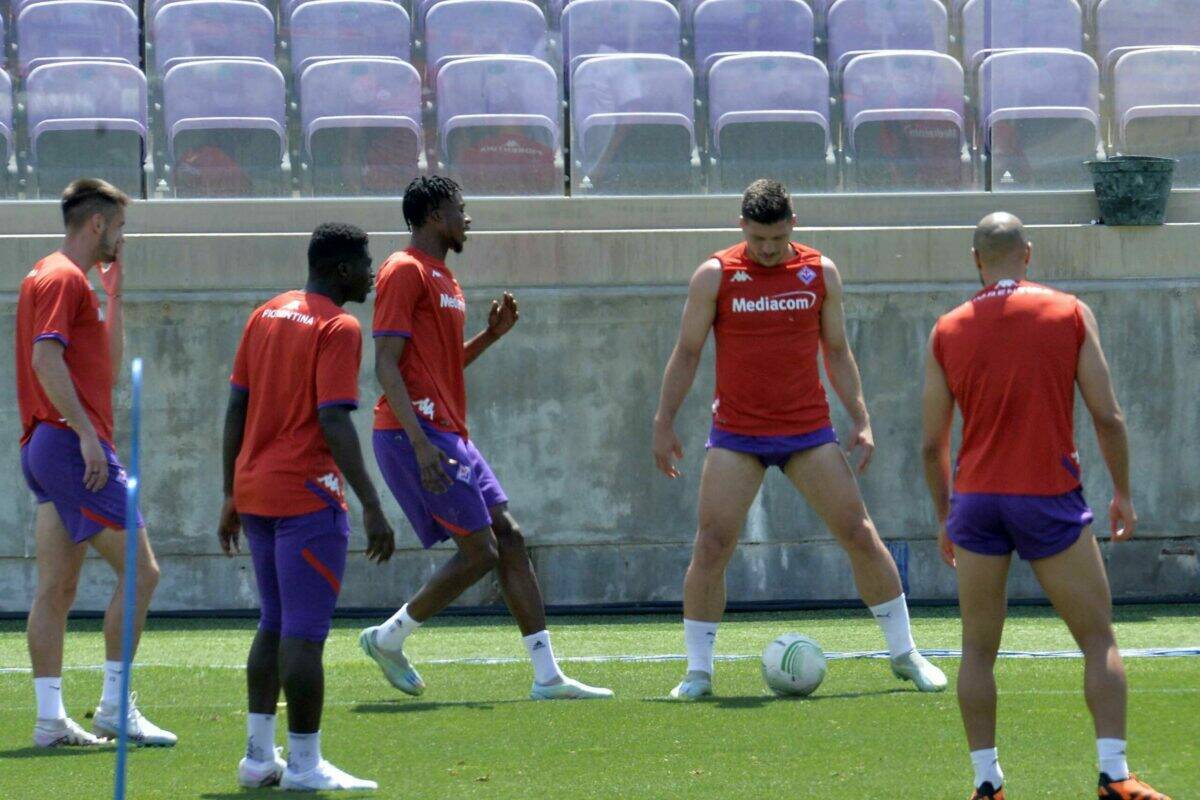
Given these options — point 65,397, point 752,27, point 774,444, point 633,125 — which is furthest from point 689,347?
point 752,27

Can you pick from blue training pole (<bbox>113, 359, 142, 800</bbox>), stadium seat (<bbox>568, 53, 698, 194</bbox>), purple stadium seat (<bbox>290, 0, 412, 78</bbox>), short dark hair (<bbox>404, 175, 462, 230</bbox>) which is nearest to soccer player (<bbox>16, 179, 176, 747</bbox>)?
short dark hair (<bbox>404, 175, 462, 230</bbox>)

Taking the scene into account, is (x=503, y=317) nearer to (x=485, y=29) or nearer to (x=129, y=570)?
(x=129, y=570)

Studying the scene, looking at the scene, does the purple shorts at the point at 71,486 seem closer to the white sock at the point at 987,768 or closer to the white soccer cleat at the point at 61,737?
the white soccer cleat at the point at 61,737

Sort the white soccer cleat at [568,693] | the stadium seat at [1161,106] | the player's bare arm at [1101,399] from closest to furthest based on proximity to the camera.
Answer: the player's bare arm at [1101,399] → the white soccer cleat at [568,693] → the stadium seat at [1161,106]

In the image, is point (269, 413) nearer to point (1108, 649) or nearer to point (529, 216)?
point (1108, 649)

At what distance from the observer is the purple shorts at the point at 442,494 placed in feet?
23.3

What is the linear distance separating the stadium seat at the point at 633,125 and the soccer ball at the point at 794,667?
540cm

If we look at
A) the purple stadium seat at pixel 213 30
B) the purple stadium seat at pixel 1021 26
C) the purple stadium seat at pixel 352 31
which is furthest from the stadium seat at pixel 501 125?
the purple stadium seat at pixel 1021 26

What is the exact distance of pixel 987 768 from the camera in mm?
4918

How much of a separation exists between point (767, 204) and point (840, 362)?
0.81m

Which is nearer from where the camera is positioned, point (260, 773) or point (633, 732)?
point (260, 773)

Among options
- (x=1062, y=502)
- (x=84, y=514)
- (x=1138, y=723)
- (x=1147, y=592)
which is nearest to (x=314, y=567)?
(x=84, y=514)

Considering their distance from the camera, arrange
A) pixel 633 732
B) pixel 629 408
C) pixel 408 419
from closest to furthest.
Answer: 1. pixel 633 732
2. pixel 408 419
3. pixel 629 408

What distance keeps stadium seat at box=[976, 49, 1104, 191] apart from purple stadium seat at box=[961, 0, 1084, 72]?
648 mm
